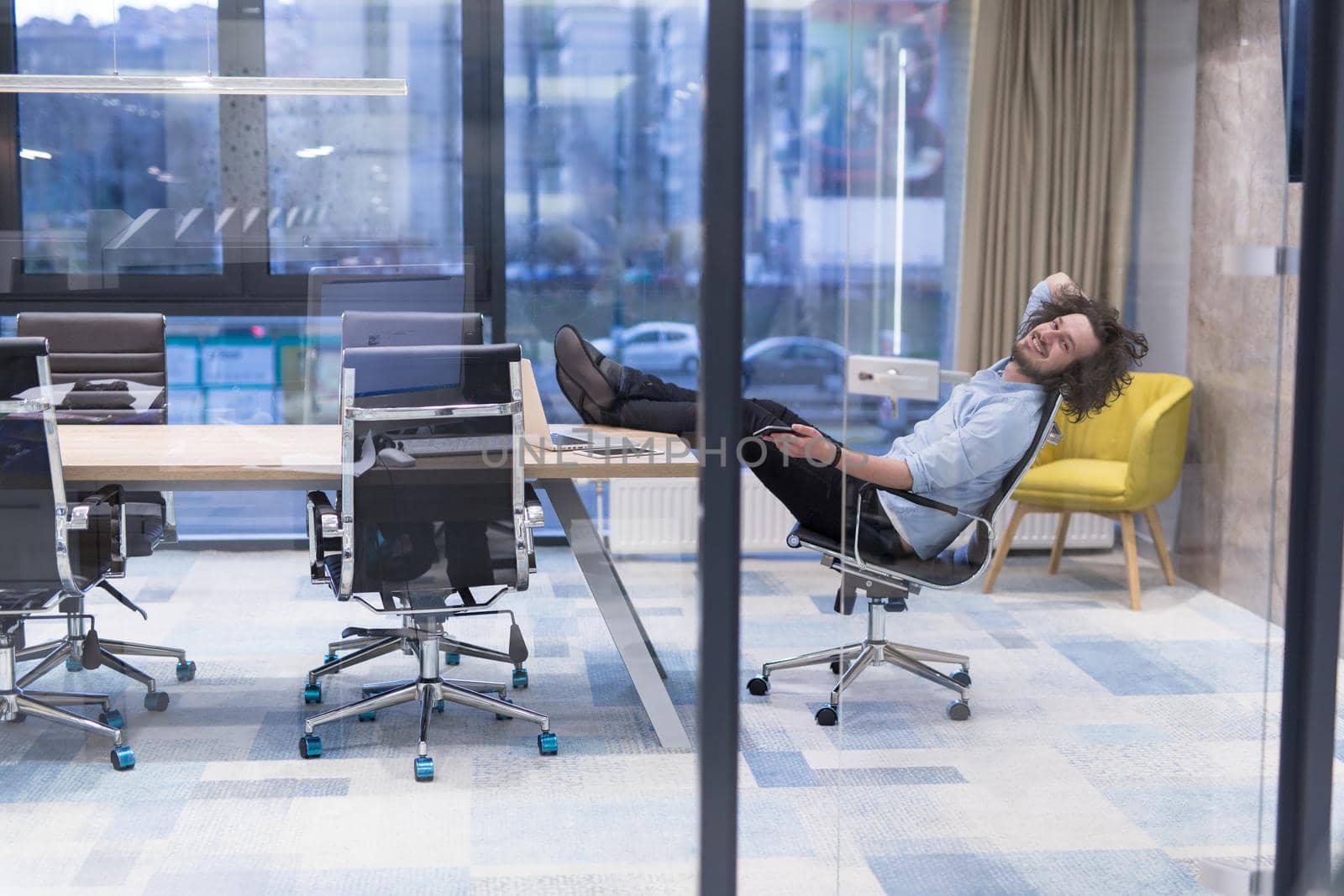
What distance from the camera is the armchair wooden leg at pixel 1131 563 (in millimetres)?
2467

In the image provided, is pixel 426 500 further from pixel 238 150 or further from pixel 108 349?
pixel 238 150

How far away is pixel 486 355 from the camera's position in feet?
8.99

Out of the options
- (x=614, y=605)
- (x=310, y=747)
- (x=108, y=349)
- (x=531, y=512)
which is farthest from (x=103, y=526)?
(x=614, y=605)

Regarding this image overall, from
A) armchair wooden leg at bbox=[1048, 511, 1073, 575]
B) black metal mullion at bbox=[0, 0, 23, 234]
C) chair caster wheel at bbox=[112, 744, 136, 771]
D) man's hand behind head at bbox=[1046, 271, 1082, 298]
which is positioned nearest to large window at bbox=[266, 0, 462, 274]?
black metal mullion at bbox=[0, 0, 23, 234]

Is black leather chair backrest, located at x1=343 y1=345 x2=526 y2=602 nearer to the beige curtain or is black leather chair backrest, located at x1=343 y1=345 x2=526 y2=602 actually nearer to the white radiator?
the white radiator

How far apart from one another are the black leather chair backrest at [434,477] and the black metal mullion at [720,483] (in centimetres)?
75

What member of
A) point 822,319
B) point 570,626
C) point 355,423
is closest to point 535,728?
point 570,626

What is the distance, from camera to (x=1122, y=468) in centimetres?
241

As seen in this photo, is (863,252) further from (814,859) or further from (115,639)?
(115,639)

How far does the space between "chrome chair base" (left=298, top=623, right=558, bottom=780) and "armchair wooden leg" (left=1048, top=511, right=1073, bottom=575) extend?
124 centimetres

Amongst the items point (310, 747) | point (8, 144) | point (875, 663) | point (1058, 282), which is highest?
point (8, 144)

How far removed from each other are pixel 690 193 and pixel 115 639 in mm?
1685

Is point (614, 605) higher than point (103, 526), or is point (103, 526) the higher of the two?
point (103, 526)

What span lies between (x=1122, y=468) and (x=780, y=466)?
71 cm
